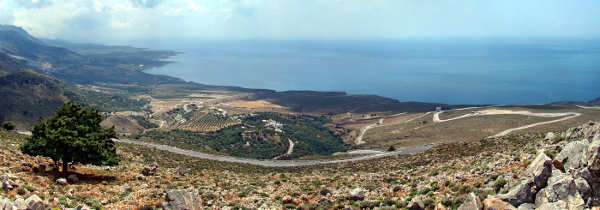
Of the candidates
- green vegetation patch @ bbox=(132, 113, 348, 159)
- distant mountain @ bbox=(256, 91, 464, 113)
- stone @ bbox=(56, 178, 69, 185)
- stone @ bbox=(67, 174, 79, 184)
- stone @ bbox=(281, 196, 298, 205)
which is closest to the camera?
stone @ bbox=(56, 178, 69, 185)

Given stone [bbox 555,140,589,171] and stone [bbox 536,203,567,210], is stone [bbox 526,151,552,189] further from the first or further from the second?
stone [bbox 536,203,567,210]

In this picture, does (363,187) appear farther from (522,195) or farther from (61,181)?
(61,181)

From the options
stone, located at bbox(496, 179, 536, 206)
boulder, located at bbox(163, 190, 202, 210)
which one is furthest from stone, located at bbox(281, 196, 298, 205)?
stone, located at bbox(496, 179, 536, 206)

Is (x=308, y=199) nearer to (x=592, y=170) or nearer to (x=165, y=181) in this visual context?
(x=165, y=181)

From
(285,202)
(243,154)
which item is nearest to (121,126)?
(243,154)

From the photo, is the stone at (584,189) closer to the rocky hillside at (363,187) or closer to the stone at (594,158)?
the rocky hillside at (363,187)

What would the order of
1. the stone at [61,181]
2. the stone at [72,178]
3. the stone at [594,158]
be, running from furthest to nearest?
the stone at [72,178], the stone at [61,181], the stone at [594,158]

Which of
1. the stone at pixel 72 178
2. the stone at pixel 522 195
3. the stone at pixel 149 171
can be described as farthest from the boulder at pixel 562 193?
the stone at pixel 149 171
